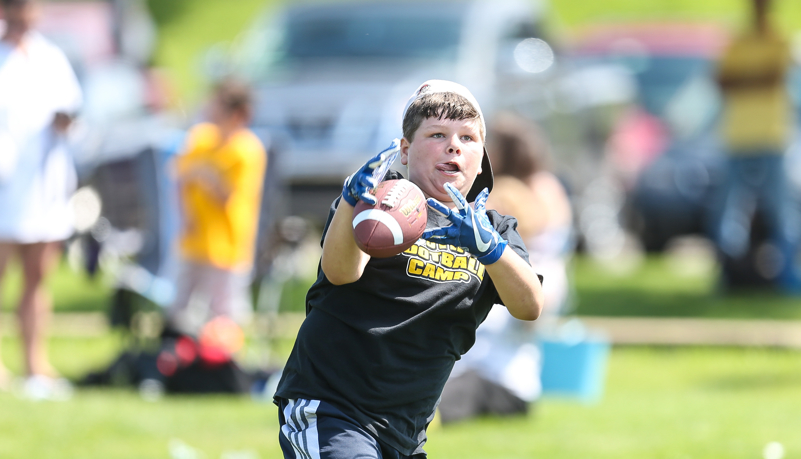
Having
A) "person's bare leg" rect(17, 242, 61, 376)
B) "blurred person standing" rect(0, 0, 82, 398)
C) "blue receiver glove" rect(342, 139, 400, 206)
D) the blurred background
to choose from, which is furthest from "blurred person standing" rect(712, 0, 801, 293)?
"blue receiver glove" rect(342, 139, 400, 206)

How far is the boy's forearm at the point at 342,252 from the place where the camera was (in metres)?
2.98

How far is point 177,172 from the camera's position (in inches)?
319

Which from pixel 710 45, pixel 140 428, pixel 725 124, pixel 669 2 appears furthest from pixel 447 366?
pixel 669 2

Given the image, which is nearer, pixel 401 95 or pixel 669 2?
pixel 401 95

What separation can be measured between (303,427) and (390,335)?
0.34 metres

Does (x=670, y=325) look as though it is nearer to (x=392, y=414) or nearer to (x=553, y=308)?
(x=553, y=308)

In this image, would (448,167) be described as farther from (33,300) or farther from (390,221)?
(33,300)

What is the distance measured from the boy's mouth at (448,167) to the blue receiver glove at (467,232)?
0.46ft

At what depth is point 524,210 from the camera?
690 cm

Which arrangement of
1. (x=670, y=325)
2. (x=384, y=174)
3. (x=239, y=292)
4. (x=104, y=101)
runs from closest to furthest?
(x=384, y=174), (x=239, y=292), (x=670, y=325), (x=104, y=101)

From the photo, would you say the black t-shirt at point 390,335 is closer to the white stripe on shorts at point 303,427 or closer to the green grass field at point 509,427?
the white stripe on shorts at point 303,427

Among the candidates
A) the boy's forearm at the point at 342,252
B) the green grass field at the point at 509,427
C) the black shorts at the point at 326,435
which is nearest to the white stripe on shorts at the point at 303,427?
the black shorts at the point at 326,435

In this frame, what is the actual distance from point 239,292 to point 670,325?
3.94m

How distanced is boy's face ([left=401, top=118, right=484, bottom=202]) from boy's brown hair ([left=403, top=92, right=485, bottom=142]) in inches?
0.5
